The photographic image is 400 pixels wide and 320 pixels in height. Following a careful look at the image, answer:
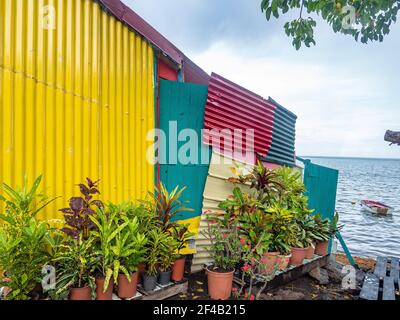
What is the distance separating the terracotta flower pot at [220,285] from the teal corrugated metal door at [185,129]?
3.90ft

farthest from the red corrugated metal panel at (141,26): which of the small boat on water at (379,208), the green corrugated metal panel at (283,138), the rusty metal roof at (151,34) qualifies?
the small boat on water at (379,208)

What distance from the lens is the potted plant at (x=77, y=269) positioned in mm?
2971

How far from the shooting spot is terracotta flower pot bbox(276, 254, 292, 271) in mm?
4656

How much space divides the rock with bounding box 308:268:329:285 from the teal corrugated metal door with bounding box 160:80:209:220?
2373mm

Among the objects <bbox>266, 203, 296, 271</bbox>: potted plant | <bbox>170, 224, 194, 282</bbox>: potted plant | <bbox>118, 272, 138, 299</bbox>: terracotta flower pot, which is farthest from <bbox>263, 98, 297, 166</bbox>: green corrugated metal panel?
<bbox>118, 272, 138, 299</bbox>: terracotta flower pot

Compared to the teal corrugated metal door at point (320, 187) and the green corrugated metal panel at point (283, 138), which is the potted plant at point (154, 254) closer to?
the green corrugated metal panel at point (283, 138)

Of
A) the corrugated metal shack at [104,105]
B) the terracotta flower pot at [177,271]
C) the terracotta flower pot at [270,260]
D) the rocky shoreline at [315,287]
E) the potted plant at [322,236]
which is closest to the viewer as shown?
the corrugated metal shack at [104,105]

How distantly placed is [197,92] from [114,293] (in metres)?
3.26

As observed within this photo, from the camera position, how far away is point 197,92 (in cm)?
502

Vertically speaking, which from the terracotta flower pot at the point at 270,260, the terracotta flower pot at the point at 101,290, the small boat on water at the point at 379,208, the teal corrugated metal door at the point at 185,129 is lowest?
the small boat on water at the point at 379,208

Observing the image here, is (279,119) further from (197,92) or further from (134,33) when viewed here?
(134,33)

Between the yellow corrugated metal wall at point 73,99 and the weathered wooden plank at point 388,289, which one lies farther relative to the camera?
the weathered wooden plank at point 388,289

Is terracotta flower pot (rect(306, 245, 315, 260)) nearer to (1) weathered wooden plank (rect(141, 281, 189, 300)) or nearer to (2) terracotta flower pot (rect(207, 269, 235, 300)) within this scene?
(2) terracotta flower pot (rect(207, 269, 235, 300))
